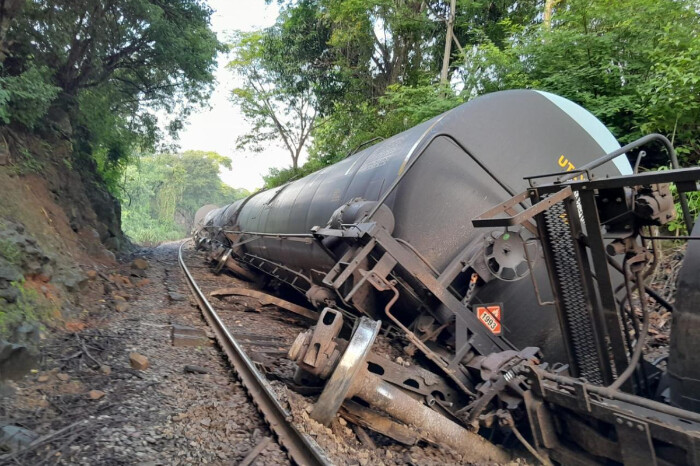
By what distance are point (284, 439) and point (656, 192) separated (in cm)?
280

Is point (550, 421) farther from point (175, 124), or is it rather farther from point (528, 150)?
point (175, 124)

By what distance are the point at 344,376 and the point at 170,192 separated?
206ft

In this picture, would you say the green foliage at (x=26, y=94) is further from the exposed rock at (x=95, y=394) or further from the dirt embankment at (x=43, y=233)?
the exposed rock at (x=95, y=394)

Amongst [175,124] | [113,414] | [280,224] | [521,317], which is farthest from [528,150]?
[175,124]

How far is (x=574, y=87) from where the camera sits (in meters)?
8.10

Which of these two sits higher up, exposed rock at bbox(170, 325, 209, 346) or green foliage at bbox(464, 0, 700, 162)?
green foliage at bbox(464, 0, 700, 162)

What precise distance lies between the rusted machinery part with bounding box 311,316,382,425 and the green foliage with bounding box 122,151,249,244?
46.9m

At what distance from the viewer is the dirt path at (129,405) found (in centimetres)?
292

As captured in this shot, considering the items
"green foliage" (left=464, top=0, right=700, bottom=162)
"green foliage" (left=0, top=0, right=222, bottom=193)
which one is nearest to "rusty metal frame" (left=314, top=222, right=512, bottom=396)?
"green foliage" (left=464, top=0, right=700, bottom=162)

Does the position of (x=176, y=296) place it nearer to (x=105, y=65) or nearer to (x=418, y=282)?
(x=418, y=282)

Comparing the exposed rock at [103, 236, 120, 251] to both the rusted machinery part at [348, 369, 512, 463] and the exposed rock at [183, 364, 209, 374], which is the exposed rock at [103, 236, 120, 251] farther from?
the rusted machinery part at [348, 369, 512, 463]

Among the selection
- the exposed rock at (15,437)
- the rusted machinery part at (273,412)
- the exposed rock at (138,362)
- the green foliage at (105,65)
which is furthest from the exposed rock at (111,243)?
the exposed rock at (15,437)

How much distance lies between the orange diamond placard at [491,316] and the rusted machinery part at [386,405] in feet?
2.85

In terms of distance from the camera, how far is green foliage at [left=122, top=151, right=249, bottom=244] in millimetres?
Result: 49000
